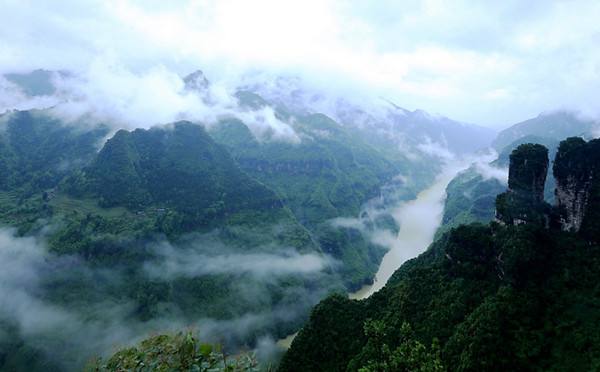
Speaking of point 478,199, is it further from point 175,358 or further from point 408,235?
point 175,358

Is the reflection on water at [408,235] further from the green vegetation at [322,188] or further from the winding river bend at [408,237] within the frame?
the green vegetation at [322,188]

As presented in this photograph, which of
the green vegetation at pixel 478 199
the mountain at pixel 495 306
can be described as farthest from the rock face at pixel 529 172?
the green vegetation at pixel 478 199

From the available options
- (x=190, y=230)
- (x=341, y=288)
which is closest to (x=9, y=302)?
(x=190, y=230)

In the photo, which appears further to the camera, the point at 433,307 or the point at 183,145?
the point at 183,145

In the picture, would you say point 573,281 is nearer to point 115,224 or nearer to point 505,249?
point 505,249

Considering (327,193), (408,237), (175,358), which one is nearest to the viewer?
(175,358)

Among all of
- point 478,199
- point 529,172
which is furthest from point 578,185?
point 478,199
